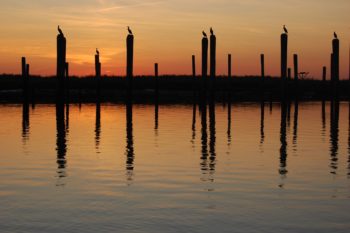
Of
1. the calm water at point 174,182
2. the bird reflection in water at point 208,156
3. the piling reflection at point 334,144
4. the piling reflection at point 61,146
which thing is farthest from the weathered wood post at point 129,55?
the calm water at point 174,182

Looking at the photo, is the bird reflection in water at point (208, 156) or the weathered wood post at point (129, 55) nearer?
the bird reflection in water at point (208, 156)

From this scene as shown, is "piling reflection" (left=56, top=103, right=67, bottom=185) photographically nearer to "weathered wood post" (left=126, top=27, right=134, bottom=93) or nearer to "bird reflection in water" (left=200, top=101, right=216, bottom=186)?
"bird reflection in water" (left=200, top=101, right=216, bottom=186)

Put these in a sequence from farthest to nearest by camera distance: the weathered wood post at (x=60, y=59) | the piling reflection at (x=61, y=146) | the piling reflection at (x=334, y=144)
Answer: the weathered wood post at (x=60, y=59), the piling reflection at (x=334, y=144), the piling reflection at (x=61, y=146)

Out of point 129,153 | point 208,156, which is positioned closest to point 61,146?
point 129,153

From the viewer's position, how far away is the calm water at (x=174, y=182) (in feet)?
24.4

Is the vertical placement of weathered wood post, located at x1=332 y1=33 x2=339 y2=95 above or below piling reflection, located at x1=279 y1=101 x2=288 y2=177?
above

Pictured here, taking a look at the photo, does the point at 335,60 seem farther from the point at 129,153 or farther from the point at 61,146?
the point at 129,153

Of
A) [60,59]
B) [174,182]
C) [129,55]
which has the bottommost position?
[174,182]

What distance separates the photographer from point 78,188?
9508 mm

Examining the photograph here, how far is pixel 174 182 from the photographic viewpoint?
1009cm

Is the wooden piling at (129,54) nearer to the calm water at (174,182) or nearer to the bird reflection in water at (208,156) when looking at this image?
the bird reflection in water at (208,156)

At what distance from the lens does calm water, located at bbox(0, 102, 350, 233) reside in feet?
24.4

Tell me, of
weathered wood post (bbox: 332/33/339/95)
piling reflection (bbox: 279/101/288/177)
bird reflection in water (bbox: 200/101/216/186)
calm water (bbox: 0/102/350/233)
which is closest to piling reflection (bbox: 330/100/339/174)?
calm water (bbox: 0/102/350/233)

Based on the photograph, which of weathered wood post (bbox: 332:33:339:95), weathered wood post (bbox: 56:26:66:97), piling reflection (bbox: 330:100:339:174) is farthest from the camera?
weathered wood post (bbox: 332:33:339:95)
